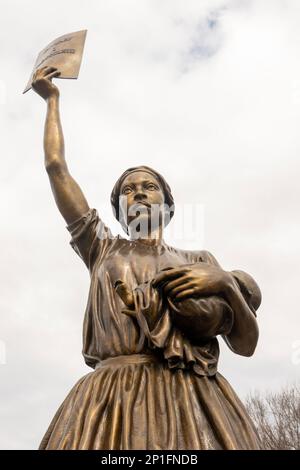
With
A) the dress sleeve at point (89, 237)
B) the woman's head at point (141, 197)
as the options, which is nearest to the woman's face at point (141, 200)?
the woman's head at point (141, 197)

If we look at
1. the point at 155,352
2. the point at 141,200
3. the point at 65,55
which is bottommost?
the point at 155,352

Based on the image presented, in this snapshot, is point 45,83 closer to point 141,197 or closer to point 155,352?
point 141,197

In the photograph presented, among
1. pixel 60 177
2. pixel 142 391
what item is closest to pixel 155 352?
pixel 142 391

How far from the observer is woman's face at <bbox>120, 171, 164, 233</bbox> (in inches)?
184

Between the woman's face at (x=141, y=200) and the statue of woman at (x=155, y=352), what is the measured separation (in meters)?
0.34

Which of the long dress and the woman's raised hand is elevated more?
the woman's raised hand

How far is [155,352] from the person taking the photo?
11.8 ft

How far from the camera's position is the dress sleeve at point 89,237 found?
14.6ft

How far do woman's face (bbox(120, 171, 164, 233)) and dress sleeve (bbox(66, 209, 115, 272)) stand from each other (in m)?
0.28

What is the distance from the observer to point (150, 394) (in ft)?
11.1

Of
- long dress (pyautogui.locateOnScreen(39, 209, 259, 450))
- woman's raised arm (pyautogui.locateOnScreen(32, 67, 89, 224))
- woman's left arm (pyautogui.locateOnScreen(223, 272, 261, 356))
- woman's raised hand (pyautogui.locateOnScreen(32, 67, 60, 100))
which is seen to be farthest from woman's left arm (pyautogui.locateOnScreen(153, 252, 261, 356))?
woman's raised hand (pyautogui.locateOnScreen(32, 67, 60, 100))

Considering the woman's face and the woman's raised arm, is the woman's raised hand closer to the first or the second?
the woman's raised arm

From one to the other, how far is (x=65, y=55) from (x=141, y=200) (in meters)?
1.62
